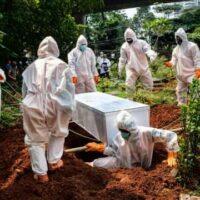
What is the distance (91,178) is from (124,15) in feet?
101

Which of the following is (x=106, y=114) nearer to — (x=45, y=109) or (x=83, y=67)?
(x=45, y=109)

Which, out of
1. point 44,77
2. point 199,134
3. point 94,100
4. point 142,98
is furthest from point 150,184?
point 142,98

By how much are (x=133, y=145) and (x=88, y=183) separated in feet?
2.71

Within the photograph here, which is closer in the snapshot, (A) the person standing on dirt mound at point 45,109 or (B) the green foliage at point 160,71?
(A) the person standing on dirt mound at point 45,109

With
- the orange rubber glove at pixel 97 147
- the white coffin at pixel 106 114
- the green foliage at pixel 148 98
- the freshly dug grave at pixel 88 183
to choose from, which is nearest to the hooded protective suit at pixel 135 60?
the green foliage at pixel 148 98

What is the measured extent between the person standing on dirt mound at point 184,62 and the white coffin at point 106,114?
2556 millimetres

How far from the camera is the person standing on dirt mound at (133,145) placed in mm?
5109

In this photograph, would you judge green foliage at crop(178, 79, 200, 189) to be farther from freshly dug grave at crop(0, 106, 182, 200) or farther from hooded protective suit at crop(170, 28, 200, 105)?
hooded protective suit at crop(170, 28, 200, 105)

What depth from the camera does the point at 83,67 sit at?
9875mm

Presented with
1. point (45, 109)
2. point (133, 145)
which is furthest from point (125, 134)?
point (45, 109)

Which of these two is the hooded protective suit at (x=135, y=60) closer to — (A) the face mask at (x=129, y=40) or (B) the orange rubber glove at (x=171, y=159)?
(A) the face mask at (x=129, y=40)

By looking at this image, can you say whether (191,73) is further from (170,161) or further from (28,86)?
(28,86)

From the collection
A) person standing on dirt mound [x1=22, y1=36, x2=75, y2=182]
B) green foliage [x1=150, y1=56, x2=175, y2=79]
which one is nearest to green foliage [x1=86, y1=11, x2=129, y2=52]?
green foliage [x1=150, y1=56, x2=175, y2=79]

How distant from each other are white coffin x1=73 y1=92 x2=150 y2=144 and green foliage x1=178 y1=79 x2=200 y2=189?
1.37 m
